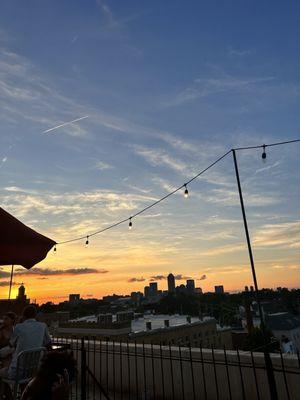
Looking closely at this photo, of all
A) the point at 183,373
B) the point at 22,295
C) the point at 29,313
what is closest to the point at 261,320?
the point at 183,373

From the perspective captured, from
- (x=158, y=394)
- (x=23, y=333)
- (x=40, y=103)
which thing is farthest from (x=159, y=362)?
(x=40, y=103)

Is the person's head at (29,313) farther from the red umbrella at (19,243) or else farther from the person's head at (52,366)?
the person's head at (52,366)

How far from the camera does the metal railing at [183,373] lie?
4.32 m

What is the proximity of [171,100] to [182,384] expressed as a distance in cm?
688

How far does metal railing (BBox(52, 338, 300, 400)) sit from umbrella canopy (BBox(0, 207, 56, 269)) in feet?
6.66

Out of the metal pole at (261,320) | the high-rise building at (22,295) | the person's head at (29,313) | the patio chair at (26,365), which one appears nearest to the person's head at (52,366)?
the patio chair at (26,365)

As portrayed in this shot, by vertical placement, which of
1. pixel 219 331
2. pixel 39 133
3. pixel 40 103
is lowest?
pixel 219 331

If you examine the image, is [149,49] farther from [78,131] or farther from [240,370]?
[240,370]

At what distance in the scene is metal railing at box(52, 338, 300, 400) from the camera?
14.2ft

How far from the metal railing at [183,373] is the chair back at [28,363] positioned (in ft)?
3.85

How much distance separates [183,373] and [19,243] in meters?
3.25

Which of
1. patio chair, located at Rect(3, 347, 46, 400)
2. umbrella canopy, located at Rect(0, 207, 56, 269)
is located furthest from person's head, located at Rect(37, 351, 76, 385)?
umbrella canopy, located at Rect(0, 207, 56, 269)

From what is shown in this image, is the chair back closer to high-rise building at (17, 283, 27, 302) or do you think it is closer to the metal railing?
the metal railing

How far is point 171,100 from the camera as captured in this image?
9281mm
